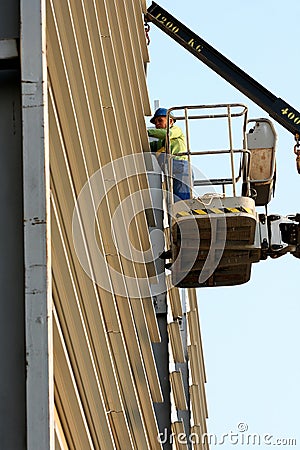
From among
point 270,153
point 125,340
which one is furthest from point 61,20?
point 270,153

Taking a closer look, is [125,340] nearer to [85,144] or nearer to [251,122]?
[85,144]

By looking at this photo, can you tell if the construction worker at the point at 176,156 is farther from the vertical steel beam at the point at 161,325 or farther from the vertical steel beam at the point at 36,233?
the vertical steel beam at the point at 36,233

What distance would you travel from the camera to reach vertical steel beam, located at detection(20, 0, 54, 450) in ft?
16.9

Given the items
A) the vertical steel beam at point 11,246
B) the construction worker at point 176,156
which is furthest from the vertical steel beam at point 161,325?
the vertical steel beam at point 11,246

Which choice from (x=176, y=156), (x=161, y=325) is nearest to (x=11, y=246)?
(x=176, y=156)

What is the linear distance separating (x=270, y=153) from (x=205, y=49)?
4.90 m

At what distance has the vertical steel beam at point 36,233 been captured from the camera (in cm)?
515

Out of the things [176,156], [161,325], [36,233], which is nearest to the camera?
[36,233]

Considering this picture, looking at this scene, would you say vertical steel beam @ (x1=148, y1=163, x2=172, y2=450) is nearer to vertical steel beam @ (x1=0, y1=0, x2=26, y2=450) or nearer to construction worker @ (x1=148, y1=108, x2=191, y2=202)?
construction worker @ (x1=148, y1=108, x2=191, y2=202)

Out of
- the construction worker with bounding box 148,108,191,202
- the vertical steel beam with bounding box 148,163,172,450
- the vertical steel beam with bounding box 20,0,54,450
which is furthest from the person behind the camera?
the vertical steel beam with bounding box 148,163,172,450

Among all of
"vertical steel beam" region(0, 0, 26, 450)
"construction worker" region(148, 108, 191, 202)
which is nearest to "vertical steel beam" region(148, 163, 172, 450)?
"construction worker" region(148, 108, 191, 202)

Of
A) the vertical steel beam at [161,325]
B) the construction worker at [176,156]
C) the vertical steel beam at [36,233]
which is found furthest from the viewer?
the vertical steel beam at [161,325]

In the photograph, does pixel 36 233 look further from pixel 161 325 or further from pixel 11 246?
pixel 161 325

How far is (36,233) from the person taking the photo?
5355 millimetres
